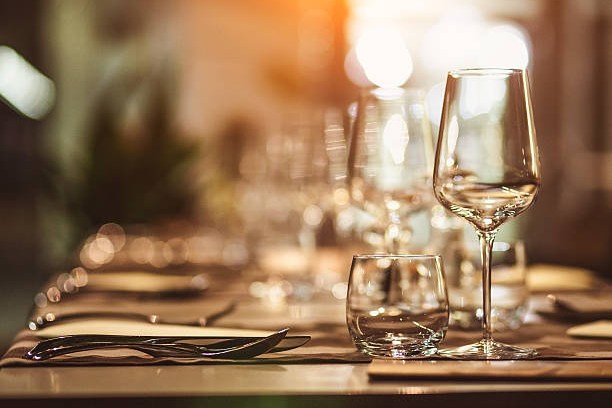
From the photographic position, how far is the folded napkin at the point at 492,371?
3.22 feet

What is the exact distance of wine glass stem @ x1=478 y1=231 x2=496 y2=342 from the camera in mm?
1155

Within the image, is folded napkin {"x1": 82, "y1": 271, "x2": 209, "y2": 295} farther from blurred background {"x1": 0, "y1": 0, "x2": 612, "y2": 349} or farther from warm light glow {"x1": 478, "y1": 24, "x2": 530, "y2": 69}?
warm light glow {"x1": 478, "y1": 24, "x2": 530, "y2": 69}

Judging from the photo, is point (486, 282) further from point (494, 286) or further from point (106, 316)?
point (106, 316)

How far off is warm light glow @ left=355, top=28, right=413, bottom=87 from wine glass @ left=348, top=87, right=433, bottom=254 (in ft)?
21.1

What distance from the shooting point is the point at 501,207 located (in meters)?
1.19

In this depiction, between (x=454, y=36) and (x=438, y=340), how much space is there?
717 centimetres

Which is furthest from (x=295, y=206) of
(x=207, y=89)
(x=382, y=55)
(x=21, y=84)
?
(x=207, y=89)

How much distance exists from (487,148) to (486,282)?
5.4 inches

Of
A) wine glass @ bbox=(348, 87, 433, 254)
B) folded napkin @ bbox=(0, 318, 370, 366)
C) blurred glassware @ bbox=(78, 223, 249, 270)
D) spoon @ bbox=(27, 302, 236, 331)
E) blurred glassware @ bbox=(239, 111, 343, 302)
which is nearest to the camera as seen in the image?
folded napkin @ bbox=(0, 318, 370, 366)

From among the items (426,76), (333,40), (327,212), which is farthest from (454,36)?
(327,212)

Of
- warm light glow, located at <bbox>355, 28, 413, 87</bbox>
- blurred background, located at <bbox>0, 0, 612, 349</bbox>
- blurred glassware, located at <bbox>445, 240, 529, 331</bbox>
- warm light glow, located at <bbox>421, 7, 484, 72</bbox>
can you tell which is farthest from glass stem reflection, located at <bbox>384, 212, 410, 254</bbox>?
warm light glow, located at <bbox>421, 7, 484, 72</bbox>

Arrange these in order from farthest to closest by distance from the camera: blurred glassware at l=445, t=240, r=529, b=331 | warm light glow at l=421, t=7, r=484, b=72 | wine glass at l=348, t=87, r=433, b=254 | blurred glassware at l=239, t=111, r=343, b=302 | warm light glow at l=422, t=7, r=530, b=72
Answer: warm light glow at l=421, t=7, r=484, b=72
warm light glow at l=422, t=7, r=530, b=72
blurred glassware at l=239, t=111, r=343, b=302
wine glass at l=348, t=87, r=433, b=254
blurred glassware at l=445, t=240, r=529, b=331

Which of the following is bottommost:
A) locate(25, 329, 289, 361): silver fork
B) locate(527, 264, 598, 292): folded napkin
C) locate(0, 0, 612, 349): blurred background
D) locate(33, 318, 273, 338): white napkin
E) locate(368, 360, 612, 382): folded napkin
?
locate(368, 360, 612, 382): folded napkin

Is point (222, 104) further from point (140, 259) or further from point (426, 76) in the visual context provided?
point (140, 259)
